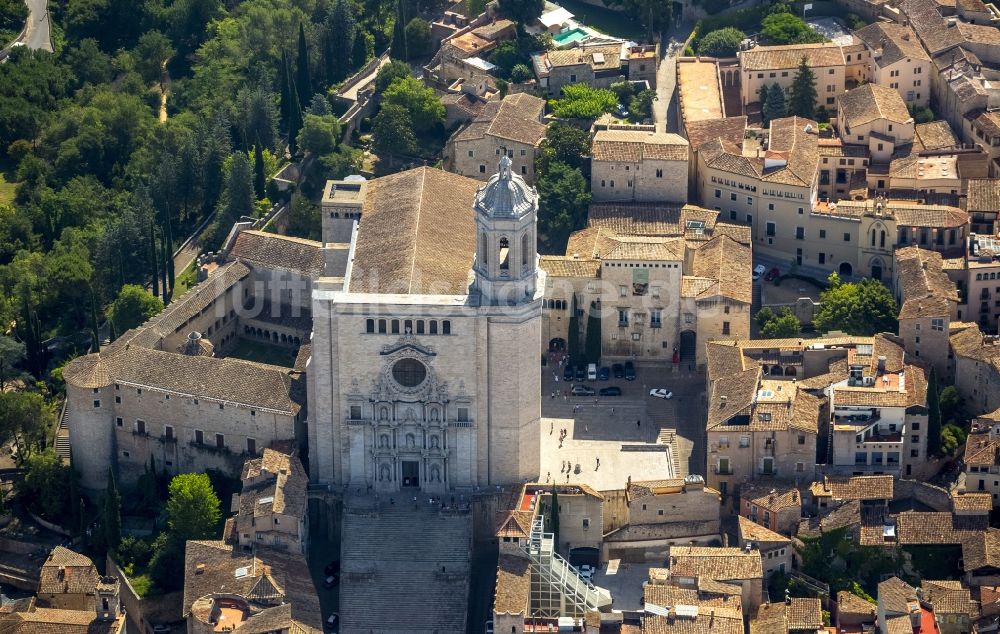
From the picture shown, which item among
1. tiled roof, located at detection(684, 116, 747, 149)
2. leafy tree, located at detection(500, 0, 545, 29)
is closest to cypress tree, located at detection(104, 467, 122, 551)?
tiled roof, located at detection(684, 116, 747, 149)

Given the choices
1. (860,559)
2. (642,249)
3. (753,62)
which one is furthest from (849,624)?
(753,62)

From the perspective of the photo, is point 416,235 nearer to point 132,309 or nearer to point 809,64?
point 132,309

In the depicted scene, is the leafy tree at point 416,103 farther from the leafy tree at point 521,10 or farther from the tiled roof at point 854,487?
the tiled roof at point 854,487

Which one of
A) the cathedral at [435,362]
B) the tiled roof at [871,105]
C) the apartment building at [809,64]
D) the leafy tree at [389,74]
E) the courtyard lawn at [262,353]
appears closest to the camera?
the cathedral at [435,362]

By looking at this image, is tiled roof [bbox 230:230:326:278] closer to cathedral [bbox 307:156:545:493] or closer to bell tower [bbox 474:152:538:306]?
cathedral [bbox 307:156:545:493]

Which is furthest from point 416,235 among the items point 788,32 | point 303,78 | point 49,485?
point 788,32

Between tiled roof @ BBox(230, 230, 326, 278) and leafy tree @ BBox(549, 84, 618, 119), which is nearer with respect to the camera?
tiled roof @ BBox(230, 230, 326, 278)

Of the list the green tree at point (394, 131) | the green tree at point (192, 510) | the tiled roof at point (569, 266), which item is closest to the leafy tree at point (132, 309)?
the green tree at point (192, 510)
